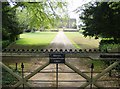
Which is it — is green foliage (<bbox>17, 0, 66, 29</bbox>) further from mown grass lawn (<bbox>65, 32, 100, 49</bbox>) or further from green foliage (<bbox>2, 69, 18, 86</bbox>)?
green foliage (<bbox>2, 69, 18, 86</bbox>)

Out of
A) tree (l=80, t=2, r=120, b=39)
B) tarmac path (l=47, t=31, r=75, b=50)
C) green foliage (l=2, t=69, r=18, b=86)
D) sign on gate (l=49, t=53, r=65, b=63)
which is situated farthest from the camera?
tarmac path (l=47, t=31, r=75, b=50)

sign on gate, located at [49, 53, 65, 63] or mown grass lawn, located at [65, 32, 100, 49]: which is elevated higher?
sign on gate, located at [49, 53, 65, 63]

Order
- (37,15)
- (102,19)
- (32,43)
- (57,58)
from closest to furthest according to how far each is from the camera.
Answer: (57,58) → (102,19) → (37,15) → (32,43)

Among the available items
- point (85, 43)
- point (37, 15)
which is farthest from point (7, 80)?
point (85, 43)

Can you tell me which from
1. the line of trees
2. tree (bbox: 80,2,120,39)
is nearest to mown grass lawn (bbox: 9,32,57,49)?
the line of trees

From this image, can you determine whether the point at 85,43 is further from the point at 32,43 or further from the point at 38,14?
the point at 38,14

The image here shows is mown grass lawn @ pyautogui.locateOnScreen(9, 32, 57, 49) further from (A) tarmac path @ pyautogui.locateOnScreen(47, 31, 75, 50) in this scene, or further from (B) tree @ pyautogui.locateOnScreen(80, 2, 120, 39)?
(B) tree @ pyautogui.locateOnScreen(80, 2, 120, 39)

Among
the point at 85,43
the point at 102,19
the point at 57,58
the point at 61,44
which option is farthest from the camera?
the point at 85,43

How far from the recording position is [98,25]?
15.0 metres

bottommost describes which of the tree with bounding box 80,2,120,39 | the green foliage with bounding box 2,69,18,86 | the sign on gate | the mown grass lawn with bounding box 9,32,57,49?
the mown grass lawn with bounding box 9,32,57,49

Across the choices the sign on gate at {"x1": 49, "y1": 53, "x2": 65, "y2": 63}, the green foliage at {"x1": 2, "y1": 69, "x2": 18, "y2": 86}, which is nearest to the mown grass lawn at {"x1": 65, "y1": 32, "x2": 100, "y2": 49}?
the green foliage at {"x1": 2, "y1": 69, "x2": 18, "y2": 86}

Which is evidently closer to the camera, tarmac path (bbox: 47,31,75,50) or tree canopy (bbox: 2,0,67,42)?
tree canopy (bbox: 2,0,67,42)

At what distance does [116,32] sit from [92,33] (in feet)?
7.30

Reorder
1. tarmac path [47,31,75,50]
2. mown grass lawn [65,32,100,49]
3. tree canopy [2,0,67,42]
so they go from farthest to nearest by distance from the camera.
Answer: mown grass lawn [65,32,100,49] → tarmac path [47,31,75,50] → tree canopy [2,0,67,42]
